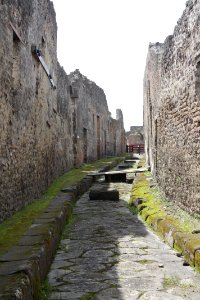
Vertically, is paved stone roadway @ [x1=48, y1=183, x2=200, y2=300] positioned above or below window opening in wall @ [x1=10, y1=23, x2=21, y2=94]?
below

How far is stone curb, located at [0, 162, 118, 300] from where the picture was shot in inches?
105

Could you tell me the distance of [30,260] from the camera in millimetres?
3273

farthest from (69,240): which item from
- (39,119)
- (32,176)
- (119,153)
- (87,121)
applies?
(119,153)

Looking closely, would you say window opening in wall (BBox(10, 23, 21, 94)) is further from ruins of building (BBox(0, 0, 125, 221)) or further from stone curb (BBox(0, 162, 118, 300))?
stone curb (BBox(0, 162, 118, 300))

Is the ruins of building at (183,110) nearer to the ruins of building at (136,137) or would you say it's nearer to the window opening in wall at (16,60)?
the window opening in wall at (16,60)

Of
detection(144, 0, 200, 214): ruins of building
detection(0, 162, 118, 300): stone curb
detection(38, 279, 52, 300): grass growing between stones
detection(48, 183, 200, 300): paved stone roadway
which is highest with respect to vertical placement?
detection(144, 0, 200, 214): ruins of building

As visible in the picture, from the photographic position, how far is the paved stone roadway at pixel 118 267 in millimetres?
3340

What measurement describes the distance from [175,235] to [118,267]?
0.97m

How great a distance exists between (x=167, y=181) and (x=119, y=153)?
26.5 metres

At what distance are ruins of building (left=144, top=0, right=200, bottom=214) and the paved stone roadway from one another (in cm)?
100

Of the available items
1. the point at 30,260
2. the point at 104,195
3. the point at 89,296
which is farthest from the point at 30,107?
the point at 89,296

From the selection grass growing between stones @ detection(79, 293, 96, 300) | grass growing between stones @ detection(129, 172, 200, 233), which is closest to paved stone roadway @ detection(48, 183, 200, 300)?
grass growing between stones @ detection(79, 293, 96, 300)

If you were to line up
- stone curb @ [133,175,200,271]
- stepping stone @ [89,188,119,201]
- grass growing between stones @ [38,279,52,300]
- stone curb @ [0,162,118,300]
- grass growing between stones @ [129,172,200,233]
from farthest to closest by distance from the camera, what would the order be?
stepping stone @ [89,188,119,201] < grass growing between stones @ [129,172,200,233] < stone curb @ [133,175,200,271] < grass growing between stones @ [38,279,52,300] < stone curb @ [0,162,118,300]

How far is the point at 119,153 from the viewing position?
3409 cm
